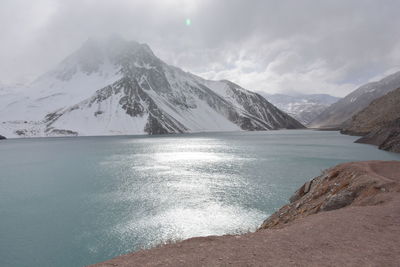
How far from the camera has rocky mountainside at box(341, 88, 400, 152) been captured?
8986 cm

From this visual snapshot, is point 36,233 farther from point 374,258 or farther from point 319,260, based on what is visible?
point 374,258

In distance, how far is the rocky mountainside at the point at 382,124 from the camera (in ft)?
295

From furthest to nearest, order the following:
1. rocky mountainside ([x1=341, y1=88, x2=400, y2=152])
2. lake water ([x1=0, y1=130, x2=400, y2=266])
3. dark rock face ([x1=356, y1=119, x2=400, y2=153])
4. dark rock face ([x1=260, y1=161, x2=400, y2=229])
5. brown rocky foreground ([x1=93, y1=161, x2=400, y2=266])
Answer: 1. rocky mountainside ([x1=341, y1=88, x2=400, y2=152])
2. dark rock face ([x1=356, y1=119, x2=400, y2=153])
3. lake water ([x1=0, y1=130, x2=400, y2=266])
4. dark rock face ([x1=260, y1=161, x2=400, y2=229])
5. brown rocky foreground ([x1=93, y1=161, x2=400, y2=266])

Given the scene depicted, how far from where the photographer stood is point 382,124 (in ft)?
417

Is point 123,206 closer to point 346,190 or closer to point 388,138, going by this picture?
point 346,190

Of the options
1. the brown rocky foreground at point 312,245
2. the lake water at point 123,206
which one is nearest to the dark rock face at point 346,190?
the brown rocky foreground at point 312,245

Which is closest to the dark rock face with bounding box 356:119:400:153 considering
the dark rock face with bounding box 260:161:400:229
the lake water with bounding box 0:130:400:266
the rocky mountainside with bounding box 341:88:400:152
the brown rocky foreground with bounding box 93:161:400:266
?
the rocky mountainside with bounding box 341:88:400:152

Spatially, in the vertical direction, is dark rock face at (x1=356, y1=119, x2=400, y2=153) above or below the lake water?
above

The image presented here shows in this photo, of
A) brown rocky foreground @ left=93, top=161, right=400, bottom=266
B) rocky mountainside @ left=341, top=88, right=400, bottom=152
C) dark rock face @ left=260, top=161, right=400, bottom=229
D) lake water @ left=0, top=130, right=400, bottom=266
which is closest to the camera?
brown rocky foreground @ left=93, top=161, right=400, bottom=266

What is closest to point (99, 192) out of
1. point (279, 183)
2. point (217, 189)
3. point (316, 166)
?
point (217, 189)

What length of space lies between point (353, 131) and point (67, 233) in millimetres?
194902

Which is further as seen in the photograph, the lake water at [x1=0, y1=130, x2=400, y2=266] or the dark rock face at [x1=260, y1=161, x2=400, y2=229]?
the lake water at [x1=0, y1=130, x2=400, y2=266]

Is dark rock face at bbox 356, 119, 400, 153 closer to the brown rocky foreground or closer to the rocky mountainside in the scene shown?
the rocky mountainside

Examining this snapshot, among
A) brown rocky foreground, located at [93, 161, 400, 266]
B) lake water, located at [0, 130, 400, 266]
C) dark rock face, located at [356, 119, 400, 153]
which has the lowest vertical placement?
lake water, located at [0, 130, 400, 266]
